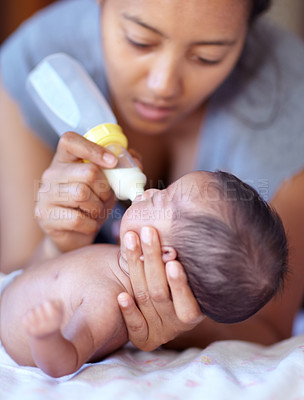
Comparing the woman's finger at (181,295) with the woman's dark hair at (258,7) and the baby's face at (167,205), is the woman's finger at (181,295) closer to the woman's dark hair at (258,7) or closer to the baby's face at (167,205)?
the baby's face at (167,205)

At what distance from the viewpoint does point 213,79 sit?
1083 mm

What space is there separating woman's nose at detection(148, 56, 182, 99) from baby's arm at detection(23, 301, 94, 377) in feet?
1.61

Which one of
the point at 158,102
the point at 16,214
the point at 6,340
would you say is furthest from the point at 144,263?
the point at 16,214

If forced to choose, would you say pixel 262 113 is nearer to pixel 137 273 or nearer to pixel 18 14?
pixel 137 273

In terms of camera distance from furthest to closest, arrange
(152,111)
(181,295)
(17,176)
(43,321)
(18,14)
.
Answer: (18,14), (17,176), (152,111), (181,295), (43,321)

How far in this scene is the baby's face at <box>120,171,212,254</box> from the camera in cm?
80

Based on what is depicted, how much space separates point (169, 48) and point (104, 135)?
208 millimetres

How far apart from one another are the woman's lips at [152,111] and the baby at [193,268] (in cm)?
31

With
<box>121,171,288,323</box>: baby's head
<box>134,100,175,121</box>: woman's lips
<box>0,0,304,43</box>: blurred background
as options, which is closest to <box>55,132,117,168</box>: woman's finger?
<box>121,171,288,323</box>: baby's head

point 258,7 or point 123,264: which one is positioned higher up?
point 258,7

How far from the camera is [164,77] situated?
99cm

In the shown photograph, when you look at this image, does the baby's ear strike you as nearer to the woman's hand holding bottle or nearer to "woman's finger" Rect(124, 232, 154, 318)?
"woman's finger" Rect(124, 232, 154, 318)

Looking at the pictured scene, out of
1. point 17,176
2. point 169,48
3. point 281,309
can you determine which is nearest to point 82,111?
point 169,48

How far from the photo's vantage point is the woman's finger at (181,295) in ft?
2.51
